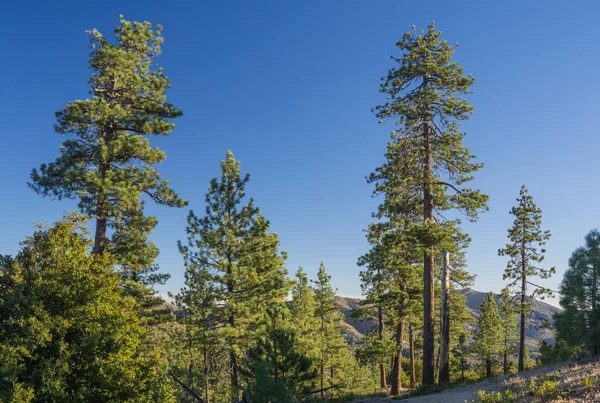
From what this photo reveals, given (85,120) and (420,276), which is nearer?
(85,120)

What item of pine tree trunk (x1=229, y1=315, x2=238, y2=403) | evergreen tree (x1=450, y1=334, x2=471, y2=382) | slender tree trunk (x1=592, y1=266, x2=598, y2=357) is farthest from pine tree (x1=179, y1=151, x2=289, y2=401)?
evergreen tree (x1=450, y1=334, x2=471, y2=382)

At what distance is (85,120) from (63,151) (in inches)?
69.5

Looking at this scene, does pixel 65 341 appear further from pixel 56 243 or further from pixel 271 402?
pixel 271 402

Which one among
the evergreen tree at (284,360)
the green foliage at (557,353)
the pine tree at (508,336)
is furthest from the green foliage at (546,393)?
the pine tree at (508,336)

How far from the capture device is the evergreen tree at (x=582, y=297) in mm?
15961

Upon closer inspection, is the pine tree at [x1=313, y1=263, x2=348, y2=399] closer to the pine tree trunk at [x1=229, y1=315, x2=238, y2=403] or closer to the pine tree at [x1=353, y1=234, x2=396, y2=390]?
the pine tree at [x1=353, y1=234, x2=396, y2=390]

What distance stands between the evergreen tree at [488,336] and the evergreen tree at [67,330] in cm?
3079

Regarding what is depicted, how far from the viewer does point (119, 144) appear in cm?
1684

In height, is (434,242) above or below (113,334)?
above

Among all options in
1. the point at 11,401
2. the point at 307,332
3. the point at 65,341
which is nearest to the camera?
the point at 11,401

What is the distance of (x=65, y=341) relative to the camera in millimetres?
12344

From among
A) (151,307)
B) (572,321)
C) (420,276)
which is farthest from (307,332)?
(572,321)

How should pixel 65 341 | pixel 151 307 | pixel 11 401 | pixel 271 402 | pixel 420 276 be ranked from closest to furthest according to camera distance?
pixel 11 401 → pixel 271 402 → pixel 65 341 → pixel 151 307 → pixel 420 276

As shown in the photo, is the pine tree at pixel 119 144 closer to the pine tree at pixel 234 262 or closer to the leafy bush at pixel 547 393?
the pine tree at pixel 234 262
